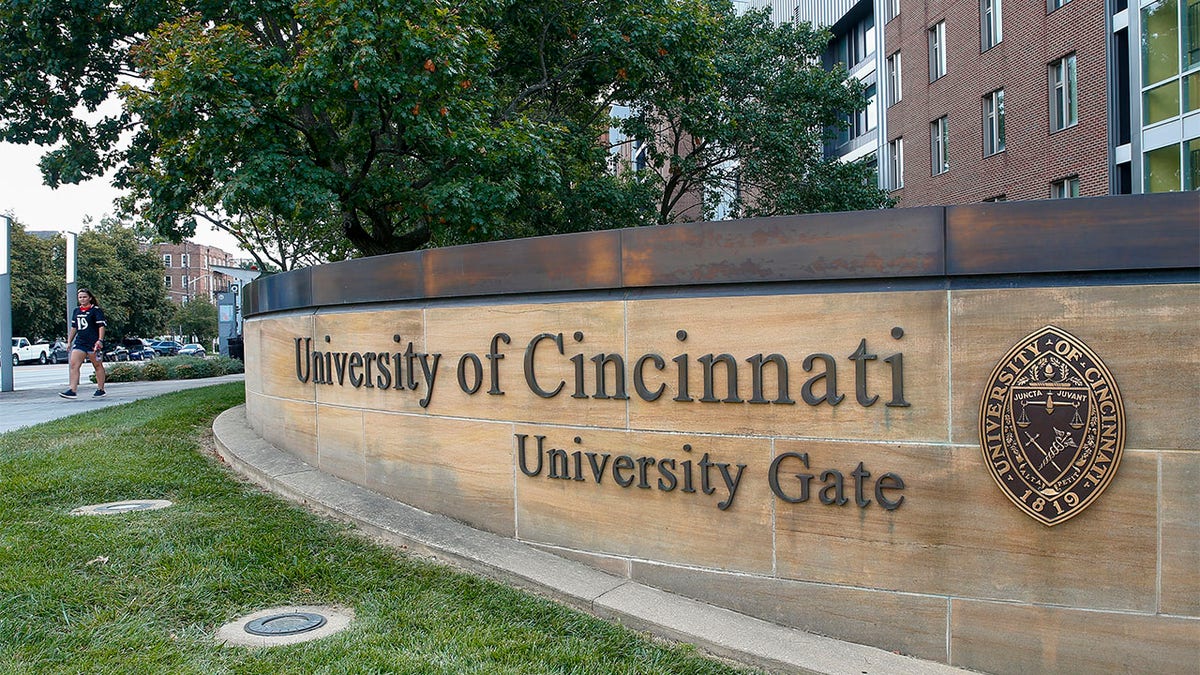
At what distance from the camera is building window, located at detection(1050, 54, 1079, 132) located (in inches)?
889

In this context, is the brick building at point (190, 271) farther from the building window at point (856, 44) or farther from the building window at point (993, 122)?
the building window at point (993, 122)

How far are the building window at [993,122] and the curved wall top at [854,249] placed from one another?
23812 millimetres

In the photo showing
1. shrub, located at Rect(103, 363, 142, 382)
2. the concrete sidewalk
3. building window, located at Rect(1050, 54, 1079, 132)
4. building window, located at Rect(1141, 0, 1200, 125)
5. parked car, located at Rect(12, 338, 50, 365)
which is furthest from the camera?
parked car, located at Rect(12, 338, 50, 365)

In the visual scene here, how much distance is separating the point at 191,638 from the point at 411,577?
43.7 inches

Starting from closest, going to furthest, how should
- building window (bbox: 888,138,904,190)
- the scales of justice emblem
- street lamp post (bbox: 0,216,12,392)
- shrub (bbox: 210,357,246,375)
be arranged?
the scales of justice emblem < street lamp post (bbox: 0,216,12,392) < shrub (bbox: 210,357,246,375) < building window (bbox: 888,138,904,190)

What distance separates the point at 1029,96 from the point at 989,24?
3112 mm

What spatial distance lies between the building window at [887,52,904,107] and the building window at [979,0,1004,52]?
4.97 metres


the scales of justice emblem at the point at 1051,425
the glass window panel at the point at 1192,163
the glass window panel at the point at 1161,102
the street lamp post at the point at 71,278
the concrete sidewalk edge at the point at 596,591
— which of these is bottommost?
the concrete sidewalk edge at the point at 596,591

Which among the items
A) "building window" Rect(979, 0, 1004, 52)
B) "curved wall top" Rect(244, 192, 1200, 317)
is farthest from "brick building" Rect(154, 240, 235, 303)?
"curved wall top" Rect(244, 192, 1200, 317)

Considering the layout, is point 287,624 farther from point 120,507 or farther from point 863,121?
point 863,121

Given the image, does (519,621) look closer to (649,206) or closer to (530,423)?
(530,423)

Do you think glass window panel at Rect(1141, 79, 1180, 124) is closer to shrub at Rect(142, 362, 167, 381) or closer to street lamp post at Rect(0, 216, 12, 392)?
shrub at Rect(142, 362, 167, 381)

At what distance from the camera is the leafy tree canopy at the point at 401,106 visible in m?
9.70

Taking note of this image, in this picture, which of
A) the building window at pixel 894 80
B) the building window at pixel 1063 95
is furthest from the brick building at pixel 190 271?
the building window at pixel 1063 95
